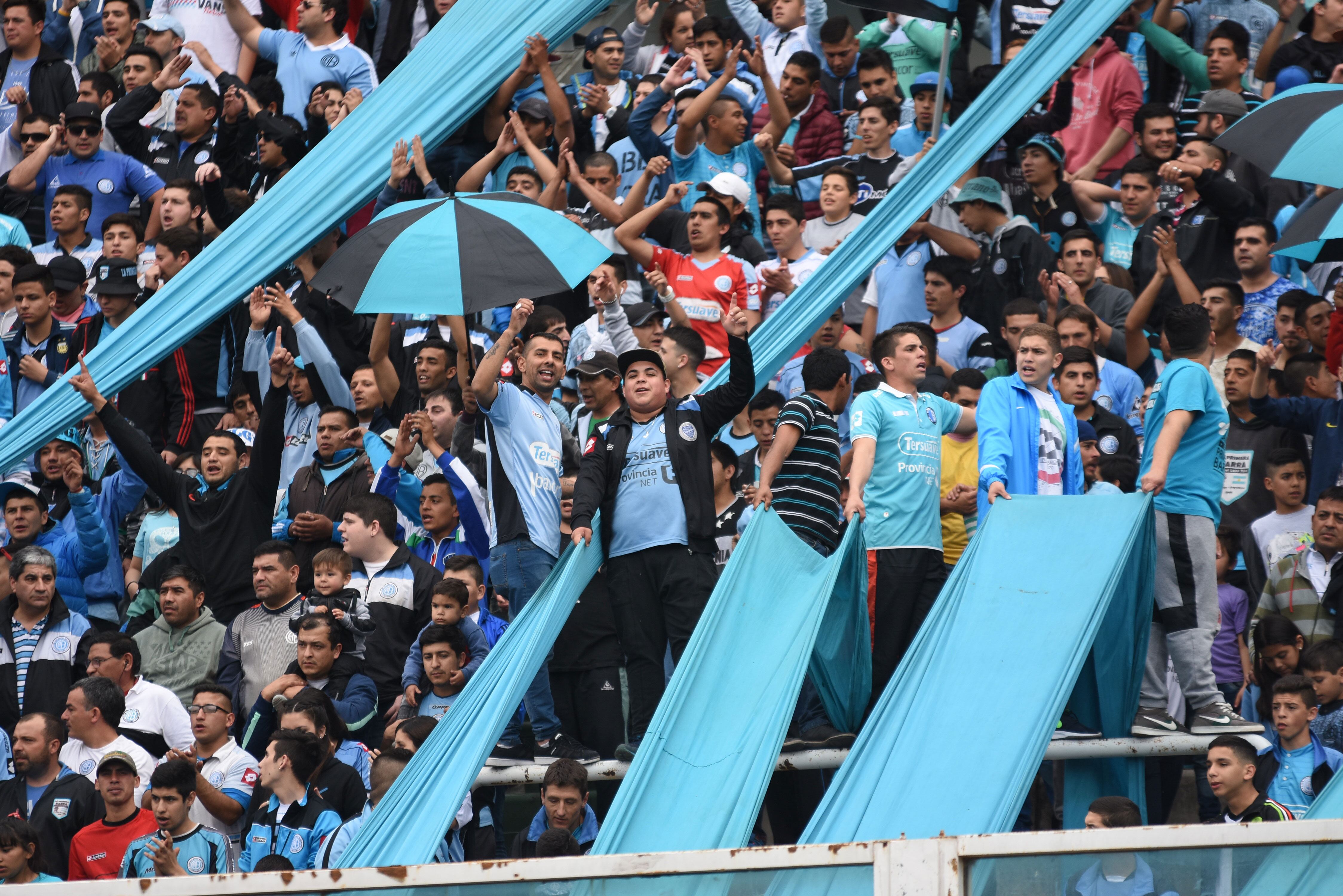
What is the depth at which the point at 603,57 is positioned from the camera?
1163 centimetres

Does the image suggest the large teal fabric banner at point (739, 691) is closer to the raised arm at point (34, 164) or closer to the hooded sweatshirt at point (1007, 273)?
the hooded sweatshirt at point (1007, 273)

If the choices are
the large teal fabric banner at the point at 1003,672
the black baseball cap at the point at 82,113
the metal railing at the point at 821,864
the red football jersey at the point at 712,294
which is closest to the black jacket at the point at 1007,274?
the red football jersey at the point at 712,294

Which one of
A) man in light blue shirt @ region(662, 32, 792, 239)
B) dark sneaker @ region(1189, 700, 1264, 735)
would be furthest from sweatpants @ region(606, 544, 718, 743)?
man in light blue shirt @ region(662, 32, 792, 239)

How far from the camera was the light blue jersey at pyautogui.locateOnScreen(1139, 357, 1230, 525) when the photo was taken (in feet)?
20.0

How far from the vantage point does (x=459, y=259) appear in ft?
21.1

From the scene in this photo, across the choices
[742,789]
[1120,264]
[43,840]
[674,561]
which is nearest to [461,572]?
[674,561]

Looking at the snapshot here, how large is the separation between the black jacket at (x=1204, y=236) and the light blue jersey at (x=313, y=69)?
16.3 ft

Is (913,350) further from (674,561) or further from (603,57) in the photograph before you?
(603,57)

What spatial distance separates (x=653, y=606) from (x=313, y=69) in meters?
6.21

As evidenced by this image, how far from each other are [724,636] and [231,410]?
16.2 ft

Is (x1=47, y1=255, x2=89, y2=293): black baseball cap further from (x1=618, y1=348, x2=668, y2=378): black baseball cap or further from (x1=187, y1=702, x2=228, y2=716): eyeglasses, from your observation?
(x1=618, y1=348, x2=668, y2=378): black baseball cap

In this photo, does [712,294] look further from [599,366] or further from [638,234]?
[599,366]

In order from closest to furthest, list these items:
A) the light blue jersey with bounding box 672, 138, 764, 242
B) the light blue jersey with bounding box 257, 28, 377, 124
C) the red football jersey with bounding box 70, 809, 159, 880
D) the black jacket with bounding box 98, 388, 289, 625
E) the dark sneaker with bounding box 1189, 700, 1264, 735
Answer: the dark sneaker with bounding box 1189, 700, 1264, 735, the red football jersey with bounding box 70, 809, 159, 880, the black jacket with bounding box 98, 388, 289, 625, the light blue jersey with bounding box 672, 138, 764, 242, the light blue jersey with bounding box 257, 28, 377, 124

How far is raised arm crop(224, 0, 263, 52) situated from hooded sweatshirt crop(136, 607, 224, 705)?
5199 mm
